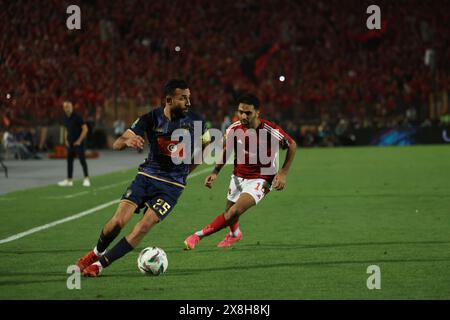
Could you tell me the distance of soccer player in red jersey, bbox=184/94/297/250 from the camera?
432 inches

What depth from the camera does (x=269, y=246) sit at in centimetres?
1135

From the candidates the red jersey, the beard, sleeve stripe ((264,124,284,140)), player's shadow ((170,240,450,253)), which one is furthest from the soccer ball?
sleeve stripe ((264,124,284,140))

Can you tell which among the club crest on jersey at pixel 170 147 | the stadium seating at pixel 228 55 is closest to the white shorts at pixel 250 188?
the club crest on jersey at pixel 170 147

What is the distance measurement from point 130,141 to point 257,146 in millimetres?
3117

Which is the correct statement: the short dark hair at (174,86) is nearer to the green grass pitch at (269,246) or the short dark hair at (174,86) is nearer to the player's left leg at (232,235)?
the green grass pitch at (269,246)

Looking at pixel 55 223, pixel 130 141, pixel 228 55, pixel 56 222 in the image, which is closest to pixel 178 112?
pixel 130 141

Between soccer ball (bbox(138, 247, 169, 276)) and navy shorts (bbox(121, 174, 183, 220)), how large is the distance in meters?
0.40

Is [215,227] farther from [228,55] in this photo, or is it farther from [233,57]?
[228,55]

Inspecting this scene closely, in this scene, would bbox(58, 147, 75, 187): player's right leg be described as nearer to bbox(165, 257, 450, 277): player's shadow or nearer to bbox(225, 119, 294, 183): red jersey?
bbox(225, 119, 294, 183): red jersey

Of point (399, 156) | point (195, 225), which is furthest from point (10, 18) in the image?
point (195, 225)

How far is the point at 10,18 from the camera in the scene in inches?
1844

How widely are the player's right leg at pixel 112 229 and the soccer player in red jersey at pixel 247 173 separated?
1.96 meters

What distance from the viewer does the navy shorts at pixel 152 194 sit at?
916 cm
